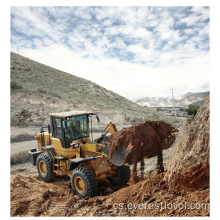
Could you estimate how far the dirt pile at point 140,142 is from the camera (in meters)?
5.18

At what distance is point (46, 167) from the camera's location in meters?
7.39

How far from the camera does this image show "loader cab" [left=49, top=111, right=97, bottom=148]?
21.5 ft

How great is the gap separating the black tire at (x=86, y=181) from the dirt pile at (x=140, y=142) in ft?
2.82

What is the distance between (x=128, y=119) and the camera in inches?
995

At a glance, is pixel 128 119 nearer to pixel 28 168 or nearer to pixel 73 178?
pixel 28 168

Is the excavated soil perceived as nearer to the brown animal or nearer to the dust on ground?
the dust on ground

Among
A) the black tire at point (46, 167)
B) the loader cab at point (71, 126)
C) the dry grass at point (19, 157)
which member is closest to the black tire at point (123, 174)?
the loader cab at point (71, 126)

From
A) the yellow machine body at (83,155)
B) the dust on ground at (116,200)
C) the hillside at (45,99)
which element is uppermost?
the hillside at (45,99)

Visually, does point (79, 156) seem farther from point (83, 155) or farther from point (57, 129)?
point (57, 129)

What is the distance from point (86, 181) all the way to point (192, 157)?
3.15 m

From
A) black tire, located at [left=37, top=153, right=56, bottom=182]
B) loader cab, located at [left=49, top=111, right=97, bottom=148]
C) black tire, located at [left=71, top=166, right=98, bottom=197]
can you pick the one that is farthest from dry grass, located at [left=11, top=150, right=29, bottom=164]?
black tire, located at [left=71, top=166, right=98, bottom=197]

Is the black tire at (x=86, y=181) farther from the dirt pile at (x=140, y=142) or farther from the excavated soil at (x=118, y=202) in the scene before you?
the dirt pile at (x=140, y=142)

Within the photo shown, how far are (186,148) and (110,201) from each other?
2.55m

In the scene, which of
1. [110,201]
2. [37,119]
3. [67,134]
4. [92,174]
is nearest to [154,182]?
[110,201]
